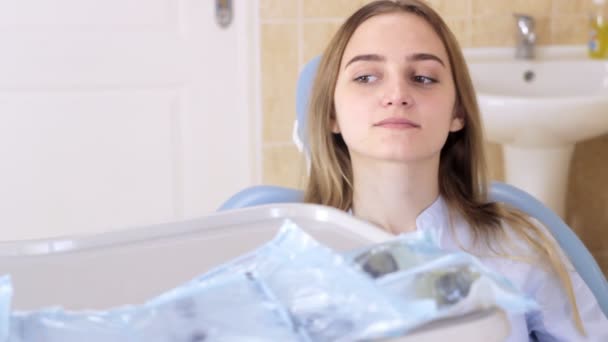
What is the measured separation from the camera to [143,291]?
57 cm

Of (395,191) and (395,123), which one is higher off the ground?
(395,123)

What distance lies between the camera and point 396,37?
1149 millimetres

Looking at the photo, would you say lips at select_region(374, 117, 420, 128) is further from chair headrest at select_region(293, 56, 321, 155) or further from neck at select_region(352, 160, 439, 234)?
chair headrest at select_region(293, 56, 321, 155)

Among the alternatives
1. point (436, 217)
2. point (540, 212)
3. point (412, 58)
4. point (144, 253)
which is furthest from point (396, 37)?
point (144, 253)

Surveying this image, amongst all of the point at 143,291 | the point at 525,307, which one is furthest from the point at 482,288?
the point at 143,291

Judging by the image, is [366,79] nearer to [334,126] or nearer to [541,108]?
[334,126]

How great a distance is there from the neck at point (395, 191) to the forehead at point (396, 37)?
15cm

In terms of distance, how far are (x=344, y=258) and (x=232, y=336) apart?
0.33ft

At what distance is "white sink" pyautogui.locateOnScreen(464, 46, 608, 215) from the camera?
2.13 m

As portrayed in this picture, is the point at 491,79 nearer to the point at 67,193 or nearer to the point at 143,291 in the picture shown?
the point at 67,193

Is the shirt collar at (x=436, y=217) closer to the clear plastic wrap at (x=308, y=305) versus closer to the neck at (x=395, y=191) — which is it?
the neck at (x=395, y=191)

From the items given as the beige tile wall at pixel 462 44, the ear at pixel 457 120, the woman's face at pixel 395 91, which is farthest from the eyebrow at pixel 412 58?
the beige tile wall at pixel 462 44

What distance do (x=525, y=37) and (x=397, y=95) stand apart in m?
1.59

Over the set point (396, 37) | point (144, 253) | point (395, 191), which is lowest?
point (395, 191)
